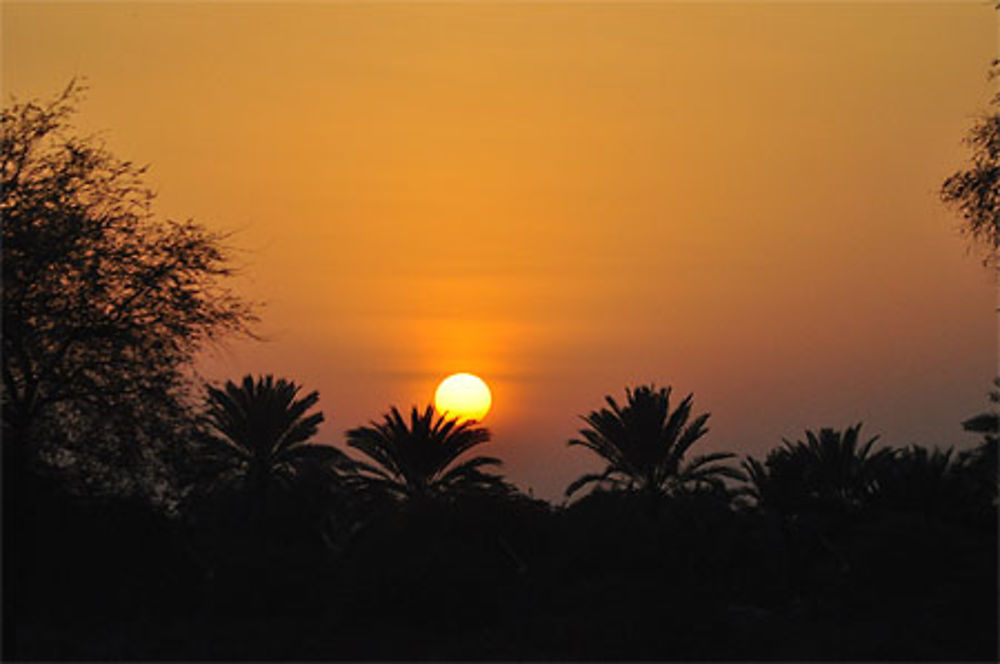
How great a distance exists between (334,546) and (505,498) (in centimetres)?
837

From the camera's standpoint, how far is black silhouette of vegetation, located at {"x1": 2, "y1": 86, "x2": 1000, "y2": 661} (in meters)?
30.2

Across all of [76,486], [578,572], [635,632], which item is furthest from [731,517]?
[76,486]

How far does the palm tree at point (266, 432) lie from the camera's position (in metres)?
54.0

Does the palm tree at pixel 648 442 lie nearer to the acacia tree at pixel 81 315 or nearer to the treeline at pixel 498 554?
the treeline at pixel 498 554

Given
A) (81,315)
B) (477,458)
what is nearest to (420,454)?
(477,458)

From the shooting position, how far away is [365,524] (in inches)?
1961

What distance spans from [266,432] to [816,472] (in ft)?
69.5

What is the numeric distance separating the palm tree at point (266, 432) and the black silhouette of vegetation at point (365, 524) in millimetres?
108

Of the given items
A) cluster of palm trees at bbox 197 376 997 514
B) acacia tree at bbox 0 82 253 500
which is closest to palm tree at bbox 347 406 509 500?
cluster of palm trees at bbox 197 376 997 514

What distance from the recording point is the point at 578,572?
4588 cm

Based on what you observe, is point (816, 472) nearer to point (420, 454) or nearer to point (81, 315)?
point (420, 454)

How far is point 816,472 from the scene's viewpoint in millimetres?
55094

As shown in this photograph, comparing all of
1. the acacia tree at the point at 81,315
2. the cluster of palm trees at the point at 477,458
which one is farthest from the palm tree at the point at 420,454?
the acacia tree at the point at 81,315

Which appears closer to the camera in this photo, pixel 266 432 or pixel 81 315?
pixel 81 315
